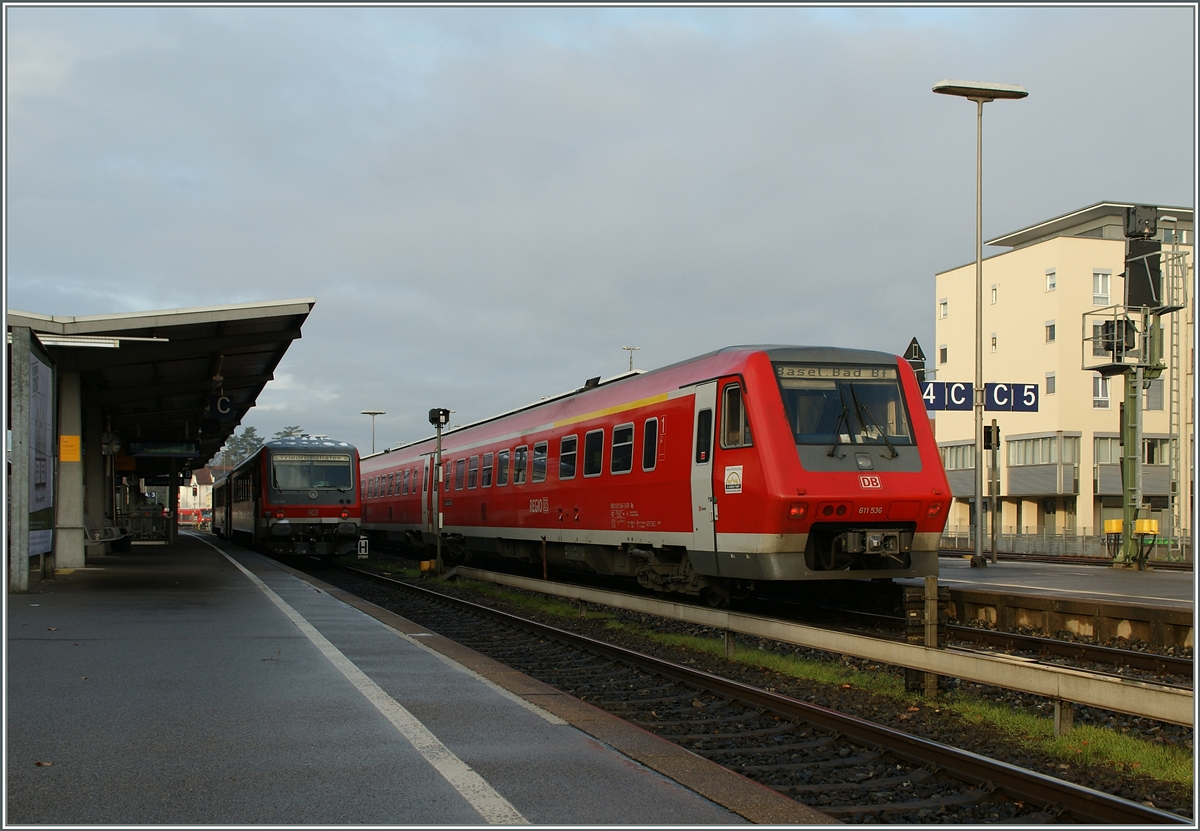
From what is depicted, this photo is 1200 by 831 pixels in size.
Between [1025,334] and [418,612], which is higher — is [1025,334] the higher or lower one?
the higher one

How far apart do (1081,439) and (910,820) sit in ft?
169

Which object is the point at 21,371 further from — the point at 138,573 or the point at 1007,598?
the point at 1007,598

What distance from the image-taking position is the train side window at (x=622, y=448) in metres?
15.8

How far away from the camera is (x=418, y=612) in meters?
16.7

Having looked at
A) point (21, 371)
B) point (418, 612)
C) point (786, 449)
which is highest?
point (21, 371)

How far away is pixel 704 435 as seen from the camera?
1366 centimetres

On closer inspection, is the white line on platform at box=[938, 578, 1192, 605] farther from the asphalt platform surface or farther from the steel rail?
the asphalt platform surface

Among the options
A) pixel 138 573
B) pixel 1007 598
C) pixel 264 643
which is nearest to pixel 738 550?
pixel 1007 598

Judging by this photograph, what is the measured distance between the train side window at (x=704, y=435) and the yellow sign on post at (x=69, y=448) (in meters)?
12.1

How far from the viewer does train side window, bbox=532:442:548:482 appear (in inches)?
771

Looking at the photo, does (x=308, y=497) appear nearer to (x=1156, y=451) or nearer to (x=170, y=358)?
(x=170, y=358)

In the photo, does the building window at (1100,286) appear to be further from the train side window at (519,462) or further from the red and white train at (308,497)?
the train side window at (519,462)

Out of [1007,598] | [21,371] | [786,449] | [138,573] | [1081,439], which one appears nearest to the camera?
[786,449]

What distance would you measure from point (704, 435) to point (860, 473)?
1996mm
